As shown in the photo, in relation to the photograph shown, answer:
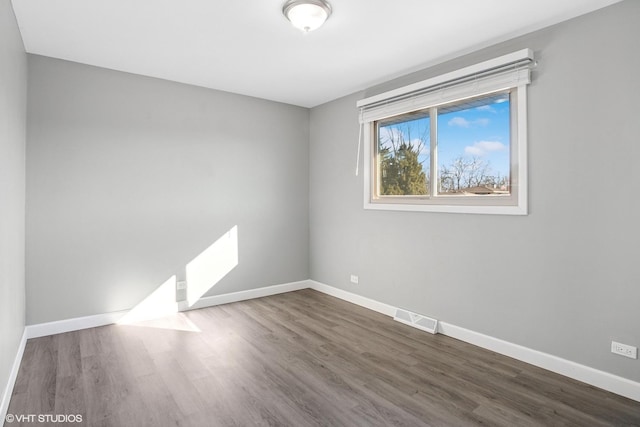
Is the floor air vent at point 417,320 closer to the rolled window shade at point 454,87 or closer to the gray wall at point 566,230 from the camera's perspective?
the gray wall at point 566,230

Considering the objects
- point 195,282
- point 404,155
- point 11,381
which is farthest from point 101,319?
point 404,155

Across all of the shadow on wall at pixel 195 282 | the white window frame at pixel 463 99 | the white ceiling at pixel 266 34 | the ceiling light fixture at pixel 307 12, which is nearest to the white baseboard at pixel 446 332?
the shadow on wall at pixel 195 282

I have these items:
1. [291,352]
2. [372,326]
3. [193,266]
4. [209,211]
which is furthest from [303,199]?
[291,352]

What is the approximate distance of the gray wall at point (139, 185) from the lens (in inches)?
128

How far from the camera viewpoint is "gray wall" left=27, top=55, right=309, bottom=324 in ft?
10.7

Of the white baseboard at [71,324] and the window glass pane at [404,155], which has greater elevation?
the window glass pane at [404,155]

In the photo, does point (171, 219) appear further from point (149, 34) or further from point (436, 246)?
point (436, 246)

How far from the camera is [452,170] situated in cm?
338

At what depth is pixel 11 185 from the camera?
7.95ft

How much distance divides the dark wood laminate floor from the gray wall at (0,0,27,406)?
382 millimetres

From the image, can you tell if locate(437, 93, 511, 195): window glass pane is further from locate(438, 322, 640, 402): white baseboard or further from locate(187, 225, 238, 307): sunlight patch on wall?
locate(187, 225, 238, 307): sunlight patch on wall

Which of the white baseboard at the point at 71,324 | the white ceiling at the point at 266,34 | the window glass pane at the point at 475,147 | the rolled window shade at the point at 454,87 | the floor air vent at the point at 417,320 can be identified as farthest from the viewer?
the floor air vent at the point at 417,320

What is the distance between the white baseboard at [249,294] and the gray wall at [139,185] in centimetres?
8

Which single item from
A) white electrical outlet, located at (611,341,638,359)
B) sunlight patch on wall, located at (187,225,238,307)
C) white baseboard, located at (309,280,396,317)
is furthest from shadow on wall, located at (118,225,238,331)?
white electrical outlet, located at (611,341,638,359)
